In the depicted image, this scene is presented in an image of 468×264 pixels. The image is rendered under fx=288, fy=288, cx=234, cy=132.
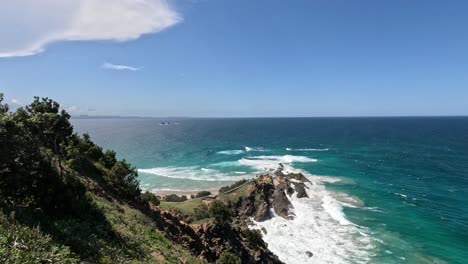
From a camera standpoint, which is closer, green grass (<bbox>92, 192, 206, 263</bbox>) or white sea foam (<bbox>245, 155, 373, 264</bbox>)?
green grass (<bbox>92, 192, 206, 263</bbox>)

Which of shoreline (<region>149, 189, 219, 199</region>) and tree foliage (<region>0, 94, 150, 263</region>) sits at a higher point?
tree foliage (<region>0, 94, 150, 263</region>)

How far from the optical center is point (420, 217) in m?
54.3

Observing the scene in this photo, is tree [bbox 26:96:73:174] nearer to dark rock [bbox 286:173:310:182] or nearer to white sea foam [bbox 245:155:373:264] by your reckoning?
white sea foam [bbox 245:155:373:264]

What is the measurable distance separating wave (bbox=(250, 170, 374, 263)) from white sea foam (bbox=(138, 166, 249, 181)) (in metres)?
25.1

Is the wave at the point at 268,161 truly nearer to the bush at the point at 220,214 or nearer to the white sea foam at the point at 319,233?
the white sea foam at the point at 319,233

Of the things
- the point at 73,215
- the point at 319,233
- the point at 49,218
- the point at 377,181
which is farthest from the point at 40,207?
the point at 377,181

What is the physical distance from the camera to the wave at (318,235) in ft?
138

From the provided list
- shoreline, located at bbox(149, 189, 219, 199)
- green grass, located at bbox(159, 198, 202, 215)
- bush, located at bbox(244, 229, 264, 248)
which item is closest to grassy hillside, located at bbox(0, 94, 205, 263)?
bush, located at bbox(244, 229, 264, 248)

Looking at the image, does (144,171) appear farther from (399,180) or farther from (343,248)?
(399,180)

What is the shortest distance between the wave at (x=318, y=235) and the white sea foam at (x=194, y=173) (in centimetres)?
2512

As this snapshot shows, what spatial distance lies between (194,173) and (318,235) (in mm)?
48731

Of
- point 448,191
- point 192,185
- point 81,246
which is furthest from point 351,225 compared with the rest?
point 81,246

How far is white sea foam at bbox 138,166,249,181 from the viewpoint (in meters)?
83.1

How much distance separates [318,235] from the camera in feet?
159
